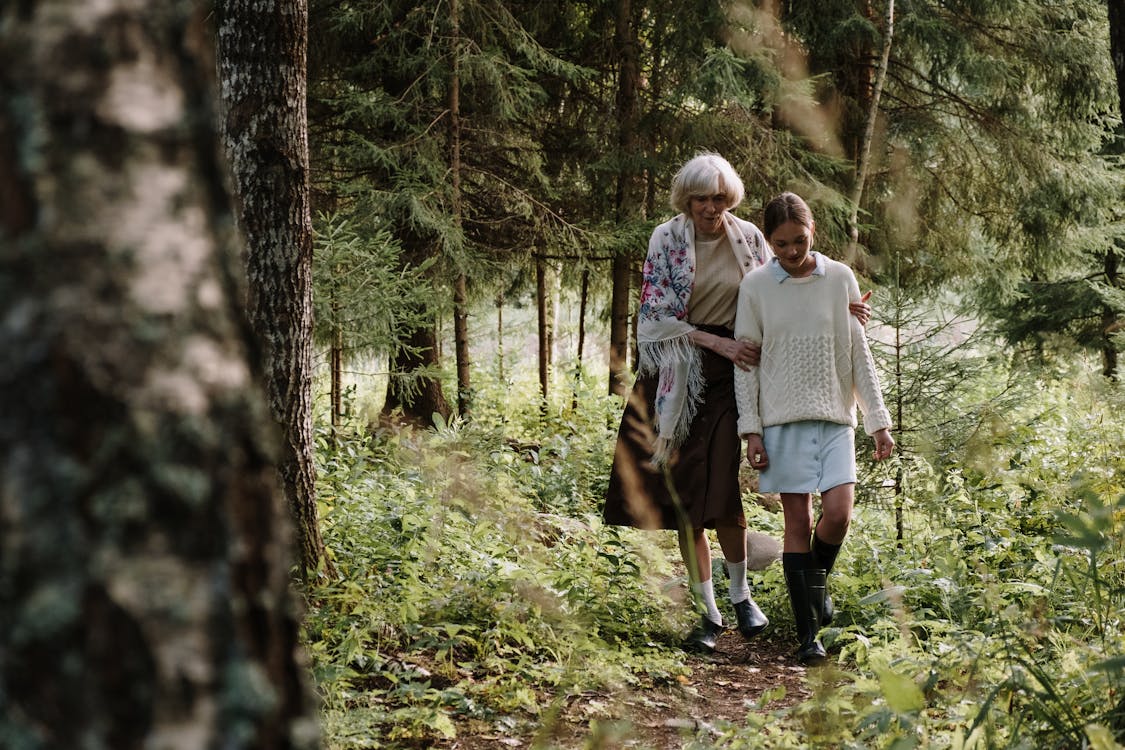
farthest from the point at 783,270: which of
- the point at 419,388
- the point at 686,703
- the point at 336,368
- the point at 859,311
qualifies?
the point at 419,388

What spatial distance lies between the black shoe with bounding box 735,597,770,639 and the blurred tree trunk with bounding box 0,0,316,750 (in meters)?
4.07

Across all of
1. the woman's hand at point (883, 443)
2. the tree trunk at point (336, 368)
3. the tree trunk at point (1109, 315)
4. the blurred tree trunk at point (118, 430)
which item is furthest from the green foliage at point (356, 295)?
the tree trunk at point (1109, 315)

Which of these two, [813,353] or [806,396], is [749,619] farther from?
[813,353]

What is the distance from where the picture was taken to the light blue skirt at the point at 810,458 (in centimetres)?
448

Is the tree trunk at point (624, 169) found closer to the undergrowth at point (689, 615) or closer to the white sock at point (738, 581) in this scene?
the undergrowth at point (689, 615)

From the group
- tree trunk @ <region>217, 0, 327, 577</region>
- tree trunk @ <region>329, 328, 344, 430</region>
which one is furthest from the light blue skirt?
tree trunk @ <region>329, 328, 344, 430</region>

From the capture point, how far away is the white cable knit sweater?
4535mm

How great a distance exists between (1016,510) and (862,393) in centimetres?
236

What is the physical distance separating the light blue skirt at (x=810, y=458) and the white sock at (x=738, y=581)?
1.73 ft

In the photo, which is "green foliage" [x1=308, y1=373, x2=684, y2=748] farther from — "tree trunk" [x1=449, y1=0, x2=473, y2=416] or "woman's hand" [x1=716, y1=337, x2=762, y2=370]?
"tree trunk" [x1=449, y1=0, x2=473, y2=416]

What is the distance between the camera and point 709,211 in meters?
4.83

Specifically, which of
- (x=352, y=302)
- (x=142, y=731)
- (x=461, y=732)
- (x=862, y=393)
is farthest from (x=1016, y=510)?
(x=142, y=731)

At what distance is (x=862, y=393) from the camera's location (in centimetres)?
456

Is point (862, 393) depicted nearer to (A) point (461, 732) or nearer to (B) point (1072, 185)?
(A) point (461, 732)
